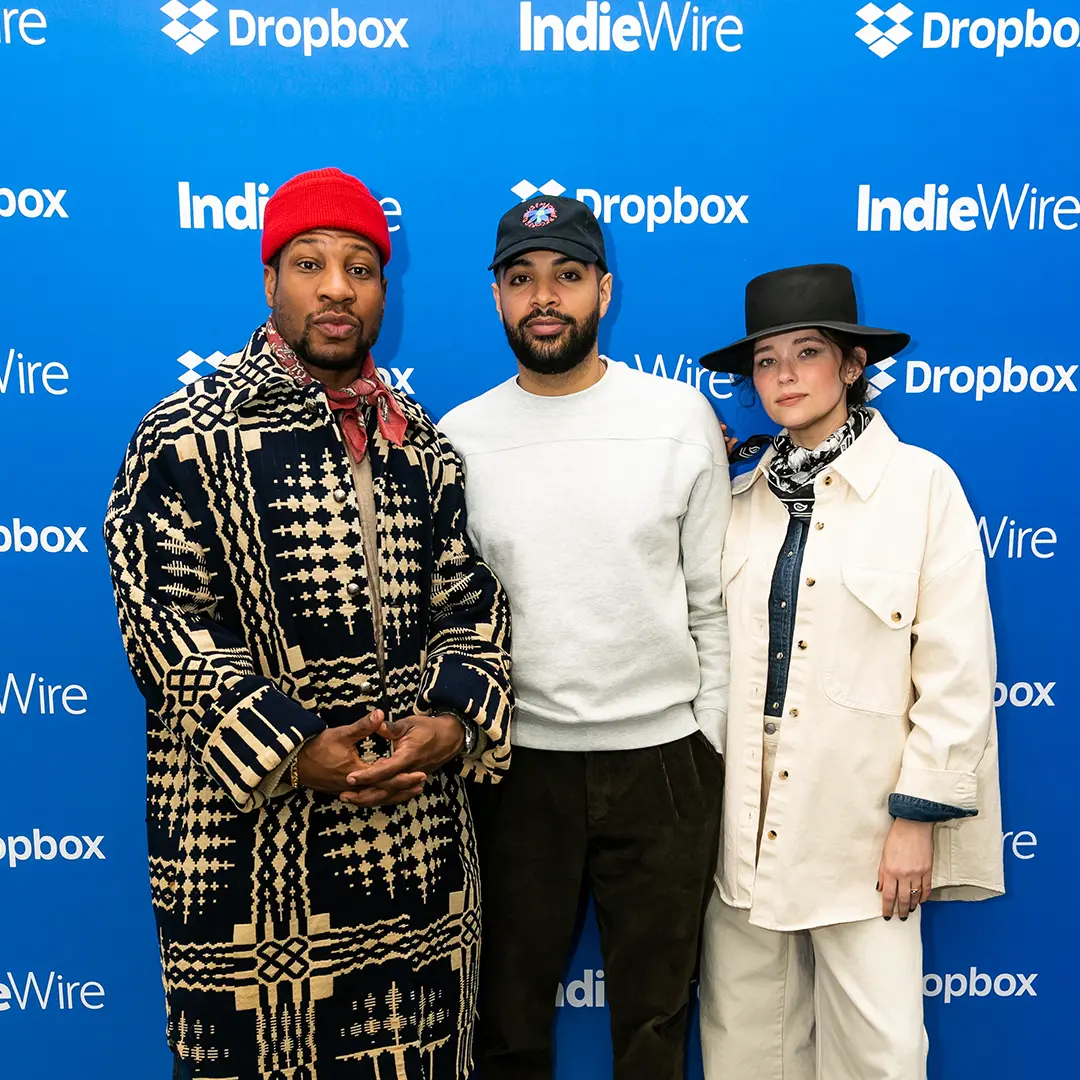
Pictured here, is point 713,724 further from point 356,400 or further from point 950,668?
point 356,400

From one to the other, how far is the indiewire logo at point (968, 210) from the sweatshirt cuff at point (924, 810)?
128 centimetres

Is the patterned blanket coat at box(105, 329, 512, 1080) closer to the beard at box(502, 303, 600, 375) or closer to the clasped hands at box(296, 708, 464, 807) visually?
the clasped hands at box(296, 708, 464, 807)

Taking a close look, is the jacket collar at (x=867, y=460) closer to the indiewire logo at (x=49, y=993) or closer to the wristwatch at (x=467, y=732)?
the wristwatch at (x=467, y=732)

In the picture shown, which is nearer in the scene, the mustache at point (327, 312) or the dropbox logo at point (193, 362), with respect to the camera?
the mustache at point (327, 312)

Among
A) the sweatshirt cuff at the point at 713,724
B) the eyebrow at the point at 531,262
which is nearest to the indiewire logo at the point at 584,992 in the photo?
the sweatshirt cuff at the point at 713,724

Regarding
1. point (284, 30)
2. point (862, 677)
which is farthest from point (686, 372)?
point (284, 30)

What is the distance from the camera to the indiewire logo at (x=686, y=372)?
235 centimetres

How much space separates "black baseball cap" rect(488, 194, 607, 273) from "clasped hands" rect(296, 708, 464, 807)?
0.92 m

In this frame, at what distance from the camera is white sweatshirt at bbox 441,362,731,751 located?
77.3 inches

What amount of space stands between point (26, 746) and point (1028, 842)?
248 cm

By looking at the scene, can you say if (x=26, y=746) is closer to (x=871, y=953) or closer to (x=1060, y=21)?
(x=871, y=953)

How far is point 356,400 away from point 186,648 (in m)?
0.53

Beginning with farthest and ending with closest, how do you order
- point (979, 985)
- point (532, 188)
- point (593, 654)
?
1. point (979, 985)
2. point (532, 188)
3. point (593, 654)

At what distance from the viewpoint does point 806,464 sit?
79.0 inches
